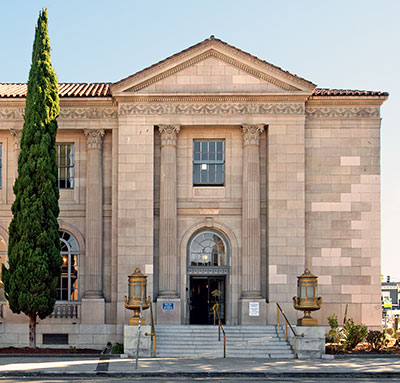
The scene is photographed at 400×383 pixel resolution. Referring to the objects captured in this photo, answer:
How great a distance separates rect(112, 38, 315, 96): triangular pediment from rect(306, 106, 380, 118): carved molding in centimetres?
127

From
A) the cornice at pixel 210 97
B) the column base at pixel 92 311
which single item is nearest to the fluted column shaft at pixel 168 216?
the cornice at pixel 210 97

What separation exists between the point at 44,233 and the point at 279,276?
9383 millimetres

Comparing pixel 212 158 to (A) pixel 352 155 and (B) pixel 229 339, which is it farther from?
(B) pixel 229 339

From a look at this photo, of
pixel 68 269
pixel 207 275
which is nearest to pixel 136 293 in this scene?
pixel 207 275

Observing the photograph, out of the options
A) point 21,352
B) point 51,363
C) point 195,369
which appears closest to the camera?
point 195,369

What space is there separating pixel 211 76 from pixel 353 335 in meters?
11.8

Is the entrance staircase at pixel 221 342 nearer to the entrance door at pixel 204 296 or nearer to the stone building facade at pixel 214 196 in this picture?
the stone building facade at pixel 214 196

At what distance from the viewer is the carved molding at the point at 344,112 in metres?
29.8

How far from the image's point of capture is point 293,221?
28828 mm

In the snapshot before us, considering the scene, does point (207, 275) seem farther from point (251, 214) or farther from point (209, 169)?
point (209, 169)

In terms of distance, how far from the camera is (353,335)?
25984mm

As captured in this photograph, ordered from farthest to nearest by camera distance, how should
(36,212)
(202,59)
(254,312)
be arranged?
(202,59), (254,312), (36,212)

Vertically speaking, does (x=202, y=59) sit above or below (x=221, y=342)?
above

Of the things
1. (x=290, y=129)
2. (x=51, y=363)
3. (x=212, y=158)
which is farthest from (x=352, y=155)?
(x=51, y=363)
